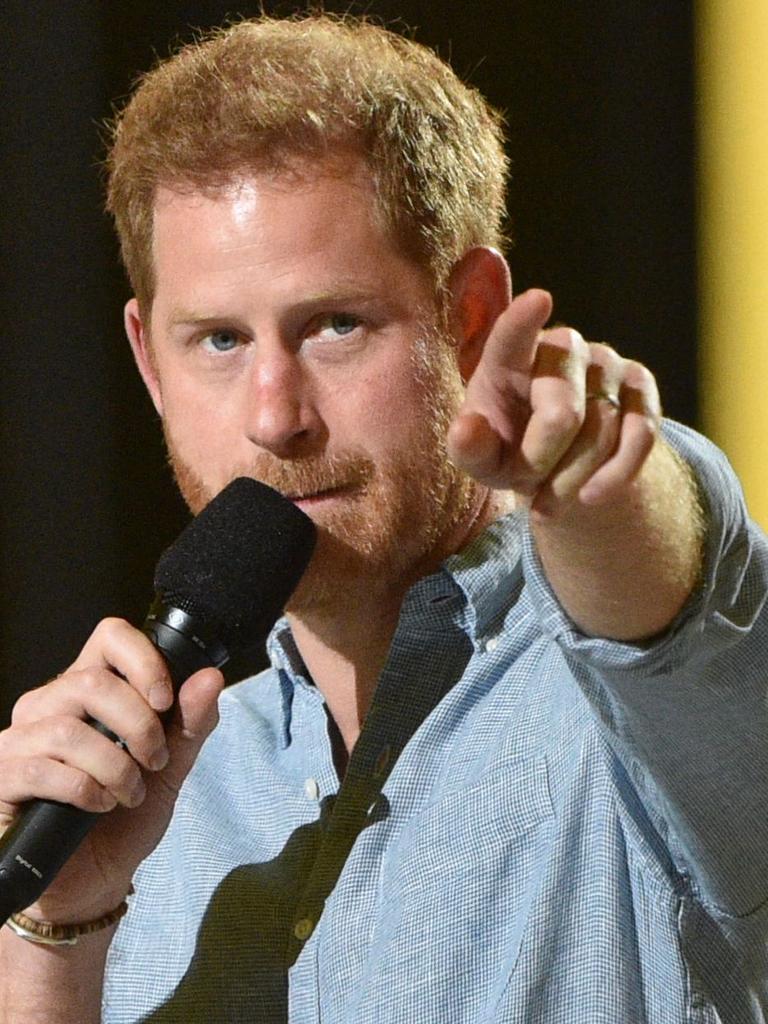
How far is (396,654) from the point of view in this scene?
4.80 ft

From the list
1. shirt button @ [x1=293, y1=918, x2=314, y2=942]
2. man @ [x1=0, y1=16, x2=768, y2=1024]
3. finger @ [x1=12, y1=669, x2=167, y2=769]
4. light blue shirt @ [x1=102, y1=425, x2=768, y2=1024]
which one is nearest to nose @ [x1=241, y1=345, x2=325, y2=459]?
man @ [x1=0, y1=16, x2=768, y2=1024]

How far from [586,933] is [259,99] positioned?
3.12 feet

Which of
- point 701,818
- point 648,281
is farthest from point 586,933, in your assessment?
point 648,281

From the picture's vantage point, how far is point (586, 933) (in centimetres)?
127

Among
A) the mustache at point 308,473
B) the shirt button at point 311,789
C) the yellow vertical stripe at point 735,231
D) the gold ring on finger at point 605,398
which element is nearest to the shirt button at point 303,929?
the shirt button at point 311,789

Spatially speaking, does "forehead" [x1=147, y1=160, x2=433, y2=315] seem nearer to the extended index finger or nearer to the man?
the man

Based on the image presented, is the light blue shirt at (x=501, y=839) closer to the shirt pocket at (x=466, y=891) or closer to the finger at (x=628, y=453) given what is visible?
the shirt pocket at (x=466, y=891)

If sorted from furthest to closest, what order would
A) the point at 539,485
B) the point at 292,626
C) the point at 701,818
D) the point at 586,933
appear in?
1. the point at 292,626
2. the point at 586,933
3. the point at 701,818
4. the point at 539,485

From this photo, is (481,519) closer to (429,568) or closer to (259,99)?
(429,568)

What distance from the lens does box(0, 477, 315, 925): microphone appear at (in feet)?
3.60

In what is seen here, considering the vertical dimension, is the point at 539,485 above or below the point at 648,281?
above

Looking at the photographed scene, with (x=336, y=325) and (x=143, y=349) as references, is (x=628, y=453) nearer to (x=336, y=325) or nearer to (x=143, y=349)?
(x=336, y=325)

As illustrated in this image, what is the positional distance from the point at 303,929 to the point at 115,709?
40cm

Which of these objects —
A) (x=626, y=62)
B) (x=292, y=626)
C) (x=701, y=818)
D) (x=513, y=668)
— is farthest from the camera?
(x=626, y=62)
